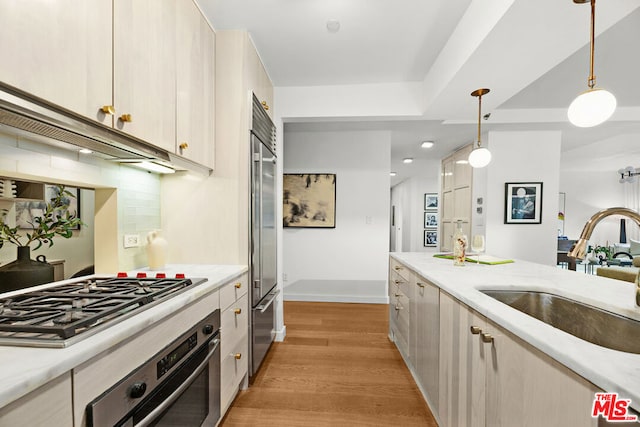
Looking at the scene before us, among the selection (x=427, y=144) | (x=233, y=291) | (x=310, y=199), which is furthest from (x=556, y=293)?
(x=427, y=144)

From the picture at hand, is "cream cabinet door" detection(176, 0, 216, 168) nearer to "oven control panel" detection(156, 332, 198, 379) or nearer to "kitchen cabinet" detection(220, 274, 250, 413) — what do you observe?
"kitchen cabinet" detection(220, 274, 250, 413)

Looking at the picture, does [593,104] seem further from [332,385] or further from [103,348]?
[332,385]

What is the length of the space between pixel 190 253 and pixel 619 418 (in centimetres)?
201

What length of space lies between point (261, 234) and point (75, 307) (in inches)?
50.2

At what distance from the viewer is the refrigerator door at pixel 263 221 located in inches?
78.7

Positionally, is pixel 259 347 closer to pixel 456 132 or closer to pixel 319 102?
pixel 319 102

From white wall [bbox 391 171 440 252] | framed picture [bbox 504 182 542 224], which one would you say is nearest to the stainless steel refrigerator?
framed picture [bbox 504 182 542 224]

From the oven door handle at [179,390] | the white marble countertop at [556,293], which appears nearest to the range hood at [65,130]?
the oven door handle at [179,390]

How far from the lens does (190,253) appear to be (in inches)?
75.5

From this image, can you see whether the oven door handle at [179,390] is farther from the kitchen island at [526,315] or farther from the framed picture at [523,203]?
the framed picture at [523,203]

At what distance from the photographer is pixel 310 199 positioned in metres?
4.09

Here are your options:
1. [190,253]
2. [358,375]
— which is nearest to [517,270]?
[358,375]

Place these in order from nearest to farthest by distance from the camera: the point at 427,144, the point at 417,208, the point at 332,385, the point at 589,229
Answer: the point at 589,229
the point at 332,385
the point at 427,144
the point at 417,208

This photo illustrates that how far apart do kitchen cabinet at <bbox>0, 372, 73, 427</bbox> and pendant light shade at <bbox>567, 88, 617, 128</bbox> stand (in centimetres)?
203
